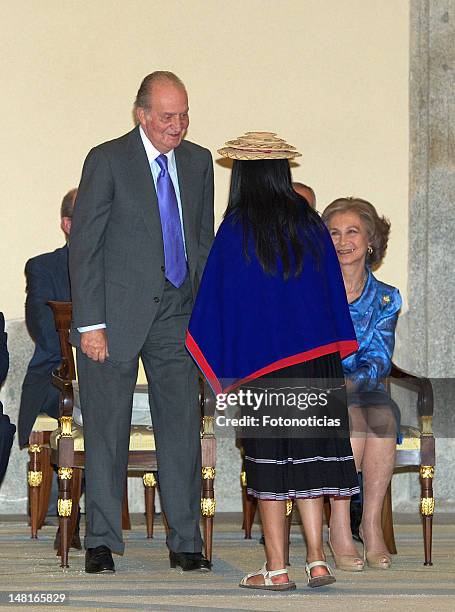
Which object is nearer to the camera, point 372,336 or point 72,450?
point 72,450

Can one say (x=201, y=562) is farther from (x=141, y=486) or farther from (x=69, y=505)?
(x=141, y=486)

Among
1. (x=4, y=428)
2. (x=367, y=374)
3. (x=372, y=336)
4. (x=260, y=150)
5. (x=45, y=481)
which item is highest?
(x=260, y=150)

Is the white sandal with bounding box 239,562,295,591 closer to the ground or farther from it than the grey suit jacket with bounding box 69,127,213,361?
closer to the ground

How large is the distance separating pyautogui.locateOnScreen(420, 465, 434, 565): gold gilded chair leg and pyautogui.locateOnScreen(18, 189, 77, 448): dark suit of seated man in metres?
1.87

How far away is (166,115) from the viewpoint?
A: 475 centimetres

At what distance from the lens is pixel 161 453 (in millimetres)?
4809

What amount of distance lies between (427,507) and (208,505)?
2.93 feet

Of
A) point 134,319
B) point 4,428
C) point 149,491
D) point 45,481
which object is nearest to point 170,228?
point 134,319

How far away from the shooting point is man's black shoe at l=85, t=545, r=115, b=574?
4676 mm

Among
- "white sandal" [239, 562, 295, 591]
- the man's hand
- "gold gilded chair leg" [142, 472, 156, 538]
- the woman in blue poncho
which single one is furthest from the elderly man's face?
"gold gilded chair leg" [142, 472, 156, 538]

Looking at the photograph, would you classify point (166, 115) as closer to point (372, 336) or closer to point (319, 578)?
point (372, 336)

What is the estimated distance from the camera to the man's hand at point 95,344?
4672 mm

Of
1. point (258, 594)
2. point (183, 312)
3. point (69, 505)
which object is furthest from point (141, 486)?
point (258, 594)

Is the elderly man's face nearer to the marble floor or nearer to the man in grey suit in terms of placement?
the man in grey suit
